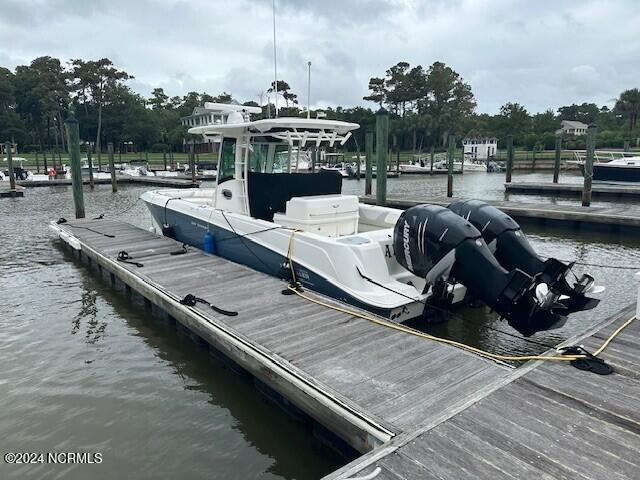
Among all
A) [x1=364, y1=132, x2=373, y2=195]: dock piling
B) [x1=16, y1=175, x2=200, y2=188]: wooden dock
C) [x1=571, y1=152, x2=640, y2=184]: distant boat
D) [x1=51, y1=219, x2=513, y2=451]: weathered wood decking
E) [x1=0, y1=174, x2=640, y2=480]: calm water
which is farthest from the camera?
[x1=16, y1=175, x2=200, y2=188]: wooden dock

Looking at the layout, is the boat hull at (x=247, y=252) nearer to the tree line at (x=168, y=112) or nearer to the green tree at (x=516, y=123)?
the tree line at (x=168, y=112)

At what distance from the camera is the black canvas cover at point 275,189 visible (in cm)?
788

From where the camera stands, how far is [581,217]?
1385 centimetres

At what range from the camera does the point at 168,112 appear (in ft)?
232

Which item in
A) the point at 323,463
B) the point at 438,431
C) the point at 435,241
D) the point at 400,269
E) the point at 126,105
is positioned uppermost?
the point at 126,105

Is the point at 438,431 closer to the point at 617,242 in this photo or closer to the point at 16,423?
the point at 16,423

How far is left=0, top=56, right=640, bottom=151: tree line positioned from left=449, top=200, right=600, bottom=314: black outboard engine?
46.3 meters

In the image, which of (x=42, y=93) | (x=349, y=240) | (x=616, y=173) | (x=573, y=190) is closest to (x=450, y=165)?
(x=573, y=190)

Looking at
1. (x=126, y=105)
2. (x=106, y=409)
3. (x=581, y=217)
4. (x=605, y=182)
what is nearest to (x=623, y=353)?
(x=106, y=409)

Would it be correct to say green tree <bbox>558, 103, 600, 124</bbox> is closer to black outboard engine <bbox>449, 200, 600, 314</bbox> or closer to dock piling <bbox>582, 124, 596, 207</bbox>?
dock piling <bbox>582, 124, 596, 207</bbox>

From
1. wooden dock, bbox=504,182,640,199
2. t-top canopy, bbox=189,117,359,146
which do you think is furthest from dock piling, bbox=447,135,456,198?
t-top canopy, bbox=189,117,359,146

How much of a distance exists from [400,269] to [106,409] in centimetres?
394

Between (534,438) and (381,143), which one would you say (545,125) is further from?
(534,438)

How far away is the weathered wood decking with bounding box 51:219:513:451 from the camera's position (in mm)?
3523
